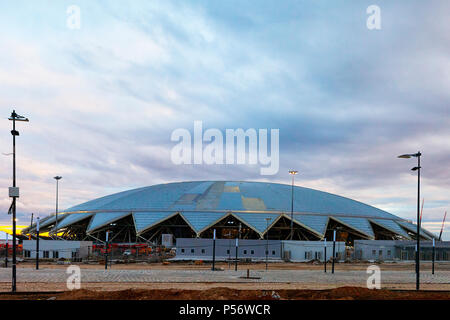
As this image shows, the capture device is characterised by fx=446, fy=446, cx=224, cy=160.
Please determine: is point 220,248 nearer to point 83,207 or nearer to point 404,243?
point 404,243

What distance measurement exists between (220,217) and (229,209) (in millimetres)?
3611

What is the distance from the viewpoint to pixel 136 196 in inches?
4218

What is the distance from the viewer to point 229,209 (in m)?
93.0

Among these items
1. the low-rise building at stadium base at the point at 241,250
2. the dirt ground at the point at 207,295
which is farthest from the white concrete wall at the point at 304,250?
the dirt ground at the point at 207,295

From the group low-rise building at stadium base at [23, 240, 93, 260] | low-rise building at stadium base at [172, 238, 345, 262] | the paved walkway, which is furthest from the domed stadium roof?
the paved walkway

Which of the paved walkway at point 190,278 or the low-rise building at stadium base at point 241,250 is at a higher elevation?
the paved walkway at point 190,278

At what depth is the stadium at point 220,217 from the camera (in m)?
91.6

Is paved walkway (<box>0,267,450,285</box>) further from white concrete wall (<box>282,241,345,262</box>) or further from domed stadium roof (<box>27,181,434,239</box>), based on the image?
domed stadium roof (<box>27,181,434,239</box>)

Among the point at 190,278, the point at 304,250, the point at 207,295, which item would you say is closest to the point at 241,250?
the point at 304,250

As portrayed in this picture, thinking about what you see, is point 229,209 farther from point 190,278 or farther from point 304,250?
point 190,278

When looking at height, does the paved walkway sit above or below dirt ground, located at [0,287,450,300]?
below

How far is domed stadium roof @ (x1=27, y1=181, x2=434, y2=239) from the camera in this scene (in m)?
91.4

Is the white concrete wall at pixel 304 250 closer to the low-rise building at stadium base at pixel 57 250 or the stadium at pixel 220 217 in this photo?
the stadium at pixel 220 217
